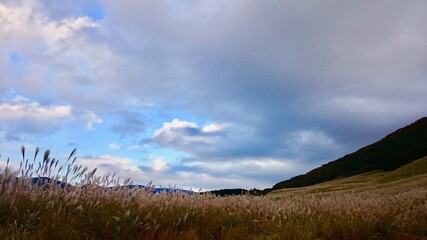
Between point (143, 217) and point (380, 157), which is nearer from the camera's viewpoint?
point (143, 217)

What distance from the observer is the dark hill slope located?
64.3 metres

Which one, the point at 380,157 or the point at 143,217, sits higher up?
the point at 380,157

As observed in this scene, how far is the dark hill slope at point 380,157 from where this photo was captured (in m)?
64.3

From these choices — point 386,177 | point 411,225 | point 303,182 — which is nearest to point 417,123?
point 303,182

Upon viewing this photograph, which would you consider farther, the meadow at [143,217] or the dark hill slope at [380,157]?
the dark hill slope at [380,157]

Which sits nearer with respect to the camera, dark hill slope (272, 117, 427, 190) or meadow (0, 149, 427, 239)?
meadow (0, 149, 427, 239)

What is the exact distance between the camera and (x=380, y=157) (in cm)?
6975

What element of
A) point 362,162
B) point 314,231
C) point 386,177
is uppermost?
point 362,162

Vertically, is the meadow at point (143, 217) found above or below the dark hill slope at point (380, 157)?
below

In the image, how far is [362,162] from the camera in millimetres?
73438

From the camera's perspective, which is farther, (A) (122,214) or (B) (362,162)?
(B) (362,162)

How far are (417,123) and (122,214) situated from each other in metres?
81.2

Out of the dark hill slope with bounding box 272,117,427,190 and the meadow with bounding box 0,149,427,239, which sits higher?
the dark hill slope with bounding box 272,117,427,190

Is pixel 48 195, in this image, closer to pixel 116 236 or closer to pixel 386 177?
pixel 116 236
